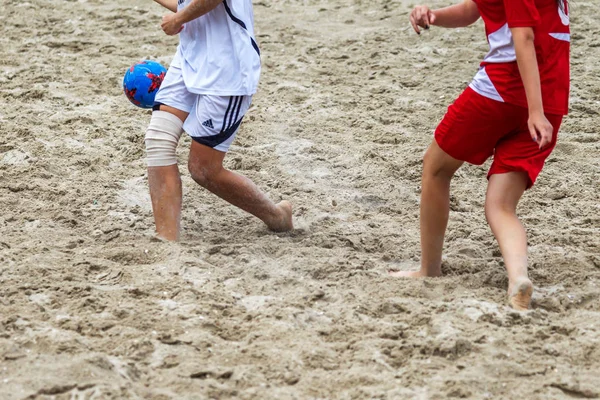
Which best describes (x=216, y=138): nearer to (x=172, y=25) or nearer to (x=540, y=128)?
(x=172, y=25)

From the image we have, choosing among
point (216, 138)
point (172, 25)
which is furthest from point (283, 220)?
point (172, 25)

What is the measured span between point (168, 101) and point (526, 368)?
2193 mm

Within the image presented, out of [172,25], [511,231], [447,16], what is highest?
[447,16]

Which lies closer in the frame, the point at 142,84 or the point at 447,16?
the point at 447,16

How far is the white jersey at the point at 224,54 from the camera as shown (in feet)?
14.6

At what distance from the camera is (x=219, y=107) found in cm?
447

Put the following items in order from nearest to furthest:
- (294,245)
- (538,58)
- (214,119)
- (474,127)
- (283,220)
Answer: (538,58) → (474,127) → (214,119) → (294,245) → (283,220)

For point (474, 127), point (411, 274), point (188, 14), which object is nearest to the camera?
point (474, 127)

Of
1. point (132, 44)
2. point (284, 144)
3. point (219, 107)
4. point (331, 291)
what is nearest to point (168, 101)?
point (219, 107)

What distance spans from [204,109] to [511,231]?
1568mm

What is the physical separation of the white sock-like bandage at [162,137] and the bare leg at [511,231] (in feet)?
Answer: 5.12

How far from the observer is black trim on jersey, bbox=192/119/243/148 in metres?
4.51

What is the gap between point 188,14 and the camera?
4363 mm

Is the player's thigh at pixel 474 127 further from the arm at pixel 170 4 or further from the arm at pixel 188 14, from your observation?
the arm at pixel 170 4
